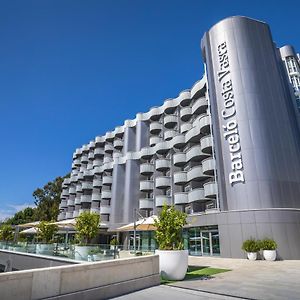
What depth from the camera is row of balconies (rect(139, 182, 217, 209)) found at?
3029 centimetres

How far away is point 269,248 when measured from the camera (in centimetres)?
2238

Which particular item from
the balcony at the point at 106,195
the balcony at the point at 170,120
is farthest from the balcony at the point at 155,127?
the balcony at the point at 106,195

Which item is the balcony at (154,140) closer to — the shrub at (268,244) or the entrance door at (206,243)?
the entrance door at (206,243)

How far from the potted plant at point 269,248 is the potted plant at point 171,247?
12.9 meters

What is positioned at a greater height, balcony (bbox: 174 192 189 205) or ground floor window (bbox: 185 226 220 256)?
balcony (bbox: 174 192 189 205)

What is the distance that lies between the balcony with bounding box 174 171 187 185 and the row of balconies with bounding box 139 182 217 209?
1890mm

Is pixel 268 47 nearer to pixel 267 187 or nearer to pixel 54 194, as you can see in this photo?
pixel 267 187

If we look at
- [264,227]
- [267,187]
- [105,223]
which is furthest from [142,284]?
[105,223]

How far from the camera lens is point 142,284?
10234mm

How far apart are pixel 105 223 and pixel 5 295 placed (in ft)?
134

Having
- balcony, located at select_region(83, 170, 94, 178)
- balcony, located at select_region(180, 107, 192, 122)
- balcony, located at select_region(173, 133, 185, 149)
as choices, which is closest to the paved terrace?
balcony, located at select_region(173, 133, 185, 149)

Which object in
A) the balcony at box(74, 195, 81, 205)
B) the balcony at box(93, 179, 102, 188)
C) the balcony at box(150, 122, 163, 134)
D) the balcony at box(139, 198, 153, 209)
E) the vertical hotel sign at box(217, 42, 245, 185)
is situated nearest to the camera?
the vertical hotel sign at box(217, 42, 245, 185)

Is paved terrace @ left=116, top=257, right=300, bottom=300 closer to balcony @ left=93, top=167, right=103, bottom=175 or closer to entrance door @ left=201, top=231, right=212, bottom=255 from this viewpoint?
entrance door @ left=201, top=231, right=212, bottom=255

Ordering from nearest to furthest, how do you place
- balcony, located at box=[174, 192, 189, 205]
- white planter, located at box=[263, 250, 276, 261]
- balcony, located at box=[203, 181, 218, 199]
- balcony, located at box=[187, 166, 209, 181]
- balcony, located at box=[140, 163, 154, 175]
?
1. white planter, located at box=[263, 250, 276, 261]
2. balcony, located at box=[203, 181, 218, 199]
3. balcony, located at box=[187, 166, 209, 181]
4. balcony, located at box=[174, 192, 189, 205]
5. balcony, located at box=[140, 163, 154, 175]
